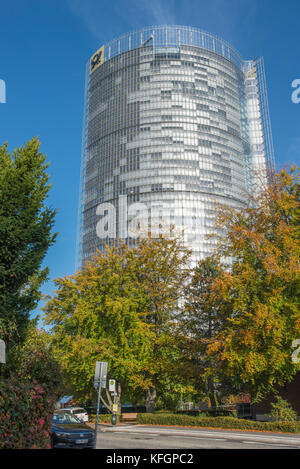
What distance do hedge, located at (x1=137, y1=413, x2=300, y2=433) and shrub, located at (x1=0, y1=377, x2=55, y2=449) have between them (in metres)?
16.6

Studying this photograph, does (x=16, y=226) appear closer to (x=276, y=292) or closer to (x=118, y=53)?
(x=276, y=292)

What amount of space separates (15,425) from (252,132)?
154 m

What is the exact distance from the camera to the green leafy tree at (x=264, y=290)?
22188 mm

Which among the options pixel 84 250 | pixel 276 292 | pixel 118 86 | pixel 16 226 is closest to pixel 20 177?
pixel 16 226

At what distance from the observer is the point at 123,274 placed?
33000 mm

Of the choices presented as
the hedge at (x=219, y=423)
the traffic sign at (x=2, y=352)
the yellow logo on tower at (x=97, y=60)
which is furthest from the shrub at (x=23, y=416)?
the yellow logo on tower at (x=97, y=60)

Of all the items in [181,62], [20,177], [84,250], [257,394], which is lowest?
[257,394]

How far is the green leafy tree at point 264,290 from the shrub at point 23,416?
1534 cm

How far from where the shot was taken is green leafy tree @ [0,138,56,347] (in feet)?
42.0

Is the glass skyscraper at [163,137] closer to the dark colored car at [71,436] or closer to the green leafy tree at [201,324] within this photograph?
the green leafy tree at [201,324]

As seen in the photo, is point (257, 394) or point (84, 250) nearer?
point (257, 394)

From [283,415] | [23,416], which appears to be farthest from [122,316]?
[23,416]

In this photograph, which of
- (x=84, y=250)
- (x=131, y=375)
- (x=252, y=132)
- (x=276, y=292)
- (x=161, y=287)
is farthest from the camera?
(x=252, y=132)

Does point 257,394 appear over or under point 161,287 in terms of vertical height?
under
